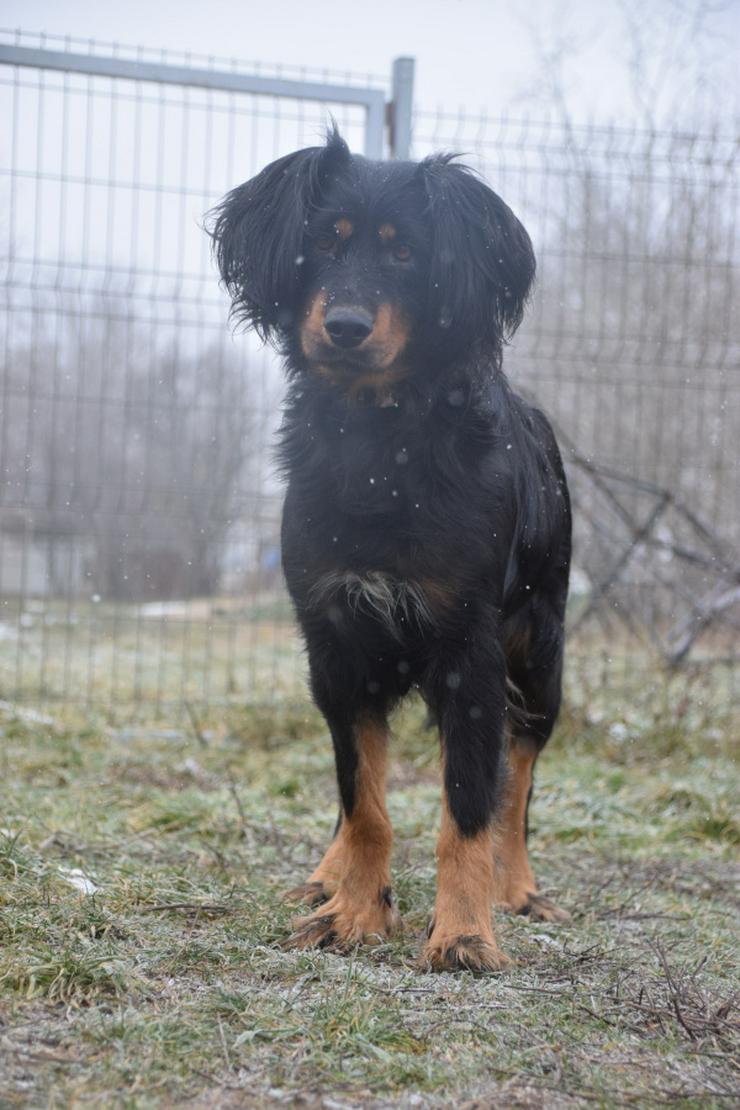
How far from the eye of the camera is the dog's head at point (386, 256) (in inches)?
114

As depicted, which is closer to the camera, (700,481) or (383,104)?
(383,104)

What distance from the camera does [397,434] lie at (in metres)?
2.96

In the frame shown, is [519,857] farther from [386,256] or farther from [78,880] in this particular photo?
[386,256]

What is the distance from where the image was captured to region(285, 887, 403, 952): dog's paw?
2.77 meters

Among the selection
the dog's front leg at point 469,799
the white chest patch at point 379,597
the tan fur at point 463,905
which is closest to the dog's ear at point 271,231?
the white chest patch at point 379,597

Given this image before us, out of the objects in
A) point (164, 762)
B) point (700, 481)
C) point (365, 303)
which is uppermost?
point (365, 303)

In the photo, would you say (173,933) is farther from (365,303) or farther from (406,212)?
(406,212)

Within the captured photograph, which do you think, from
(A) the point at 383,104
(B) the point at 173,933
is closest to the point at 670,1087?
(B) the point at 173,933

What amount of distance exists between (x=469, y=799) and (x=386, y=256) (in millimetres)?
1373

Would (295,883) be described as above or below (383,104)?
below

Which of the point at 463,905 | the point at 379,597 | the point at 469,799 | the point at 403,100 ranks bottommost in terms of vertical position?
the point at 463,905

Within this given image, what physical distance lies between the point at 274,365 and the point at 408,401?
3.27 meters

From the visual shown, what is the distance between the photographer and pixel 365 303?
2787mm

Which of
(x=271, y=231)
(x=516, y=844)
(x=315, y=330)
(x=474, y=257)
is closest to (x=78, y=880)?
(x=516, y=844)
